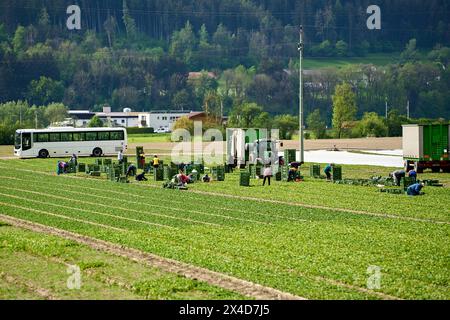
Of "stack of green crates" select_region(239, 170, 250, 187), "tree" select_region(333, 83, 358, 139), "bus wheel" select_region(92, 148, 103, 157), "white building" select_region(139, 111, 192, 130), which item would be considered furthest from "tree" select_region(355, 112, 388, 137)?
"stack of green crates" select_region(239, 170, 250, 187)

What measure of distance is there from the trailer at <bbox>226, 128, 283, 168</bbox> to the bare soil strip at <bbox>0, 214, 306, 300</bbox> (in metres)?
29.3

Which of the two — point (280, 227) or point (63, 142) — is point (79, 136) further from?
point (280, 227)

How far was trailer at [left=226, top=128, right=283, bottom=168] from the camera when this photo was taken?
57.1m

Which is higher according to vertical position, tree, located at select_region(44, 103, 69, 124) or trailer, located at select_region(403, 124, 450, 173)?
tree, located at select_region(44, 103, 69, 124)

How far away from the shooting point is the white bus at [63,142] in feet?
268

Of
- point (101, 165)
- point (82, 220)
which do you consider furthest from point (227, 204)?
point (101, 165)

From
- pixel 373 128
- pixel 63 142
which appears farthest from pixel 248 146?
pixel 373 128

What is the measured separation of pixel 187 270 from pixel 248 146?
3778 cm

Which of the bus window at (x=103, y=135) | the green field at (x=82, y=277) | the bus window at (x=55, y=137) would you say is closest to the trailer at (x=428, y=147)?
the green field at (x=82, y=277)

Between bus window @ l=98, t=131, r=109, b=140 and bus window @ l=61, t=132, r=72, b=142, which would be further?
bus window @ l=98, t=131, r=109, b=140

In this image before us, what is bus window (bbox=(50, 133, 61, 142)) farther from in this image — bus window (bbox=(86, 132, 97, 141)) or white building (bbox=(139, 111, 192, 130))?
white building (bbox=(139, 111, 192, 130))

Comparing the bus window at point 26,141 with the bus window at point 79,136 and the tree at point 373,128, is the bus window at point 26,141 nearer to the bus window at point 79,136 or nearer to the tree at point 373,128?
the bus window at point 79,136
